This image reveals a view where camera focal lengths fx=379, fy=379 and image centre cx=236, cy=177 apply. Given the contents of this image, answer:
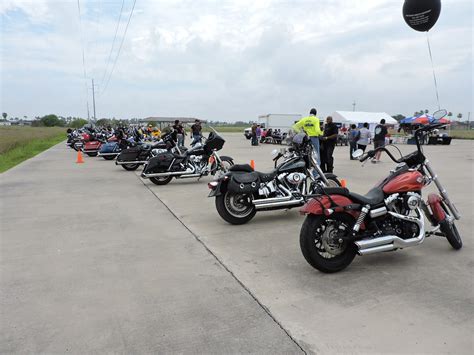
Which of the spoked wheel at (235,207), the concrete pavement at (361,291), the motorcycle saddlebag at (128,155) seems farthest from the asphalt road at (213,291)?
the motorcycle saddlebag at (128,155)

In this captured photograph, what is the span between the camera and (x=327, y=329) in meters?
2.75

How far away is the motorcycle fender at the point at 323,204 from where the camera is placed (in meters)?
3.58

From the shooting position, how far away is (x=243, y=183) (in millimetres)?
5449

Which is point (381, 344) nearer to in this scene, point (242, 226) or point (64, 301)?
point (64, 301)

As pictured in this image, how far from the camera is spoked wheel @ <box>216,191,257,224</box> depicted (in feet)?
18.2

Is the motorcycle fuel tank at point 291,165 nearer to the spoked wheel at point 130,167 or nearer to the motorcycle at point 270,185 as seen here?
the motorcycle at point 270,185

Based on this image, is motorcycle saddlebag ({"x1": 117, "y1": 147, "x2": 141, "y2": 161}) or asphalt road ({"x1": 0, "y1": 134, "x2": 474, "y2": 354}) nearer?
asphalt road ({"x1": 0, "y1": 134, "x2": 474, "y2": 354})

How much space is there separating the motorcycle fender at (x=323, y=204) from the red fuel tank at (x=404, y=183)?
42cm

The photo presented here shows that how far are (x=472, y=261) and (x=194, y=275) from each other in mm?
2929

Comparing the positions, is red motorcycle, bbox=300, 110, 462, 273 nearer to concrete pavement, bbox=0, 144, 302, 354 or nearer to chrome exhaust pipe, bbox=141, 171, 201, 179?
concrete pavement, bbox=0, 144, 302, 354

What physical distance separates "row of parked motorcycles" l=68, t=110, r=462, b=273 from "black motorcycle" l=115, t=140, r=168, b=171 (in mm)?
Result: 6410

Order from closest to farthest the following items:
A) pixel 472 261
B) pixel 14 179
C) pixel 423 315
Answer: pixel 423 315 < pixel 472 261 < pixel 14 179

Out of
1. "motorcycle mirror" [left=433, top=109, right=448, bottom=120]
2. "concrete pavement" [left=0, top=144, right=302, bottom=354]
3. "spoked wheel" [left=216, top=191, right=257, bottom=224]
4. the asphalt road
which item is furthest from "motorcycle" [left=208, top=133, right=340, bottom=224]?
"motorcycle mirror" [left=433, top=109, right=448, bottom=120]

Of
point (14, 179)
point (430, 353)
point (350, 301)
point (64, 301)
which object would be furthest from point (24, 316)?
point (14, 179)
